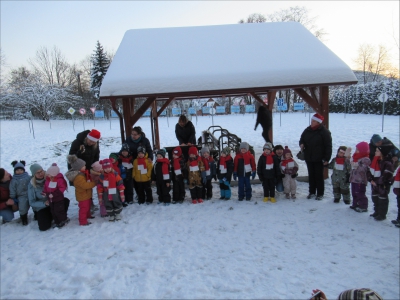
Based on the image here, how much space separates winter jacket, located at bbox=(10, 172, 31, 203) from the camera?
5152 mm

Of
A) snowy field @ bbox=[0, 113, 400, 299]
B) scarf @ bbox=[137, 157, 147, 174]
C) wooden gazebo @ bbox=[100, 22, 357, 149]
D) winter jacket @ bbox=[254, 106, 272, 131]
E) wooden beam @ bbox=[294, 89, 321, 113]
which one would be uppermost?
wooden gazebo @ bbox=[100, 22, 357, 149]

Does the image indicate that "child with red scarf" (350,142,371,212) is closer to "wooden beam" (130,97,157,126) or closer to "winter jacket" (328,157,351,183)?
"winter jacket" (328,157,351,183)

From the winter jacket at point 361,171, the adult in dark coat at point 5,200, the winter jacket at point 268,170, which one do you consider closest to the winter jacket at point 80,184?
the adult in dark coat at point 5,200

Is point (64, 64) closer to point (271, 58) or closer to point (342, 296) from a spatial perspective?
point (271, 58)

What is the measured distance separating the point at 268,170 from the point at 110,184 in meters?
3.17

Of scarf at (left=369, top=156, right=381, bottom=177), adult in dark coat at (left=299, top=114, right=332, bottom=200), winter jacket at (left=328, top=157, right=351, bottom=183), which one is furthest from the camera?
adult in dark coat at (left=299, top=114, right=332, bottom=200)

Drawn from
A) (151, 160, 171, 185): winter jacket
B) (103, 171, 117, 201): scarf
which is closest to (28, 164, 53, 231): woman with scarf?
(103, 171, 117, 201): scarf

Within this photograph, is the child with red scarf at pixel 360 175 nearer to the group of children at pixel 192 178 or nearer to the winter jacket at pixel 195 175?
the group of children at pixel 192 178

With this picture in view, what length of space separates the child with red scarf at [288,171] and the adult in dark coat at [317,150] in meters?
0.33

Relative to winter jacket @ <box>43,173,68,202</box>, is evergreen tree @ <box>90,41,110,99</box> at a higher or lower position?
higher

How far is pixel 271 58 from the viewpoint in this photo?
6.42 m

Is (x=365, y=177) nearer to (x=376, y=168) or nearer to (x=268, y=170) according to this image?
(x=376, y=168)

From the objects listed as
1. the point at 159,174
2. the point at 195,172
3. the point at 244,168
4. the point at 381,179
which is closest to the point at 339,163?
the point at 381,179

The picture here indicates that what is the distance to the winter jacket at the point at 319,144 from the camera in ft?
18.3
